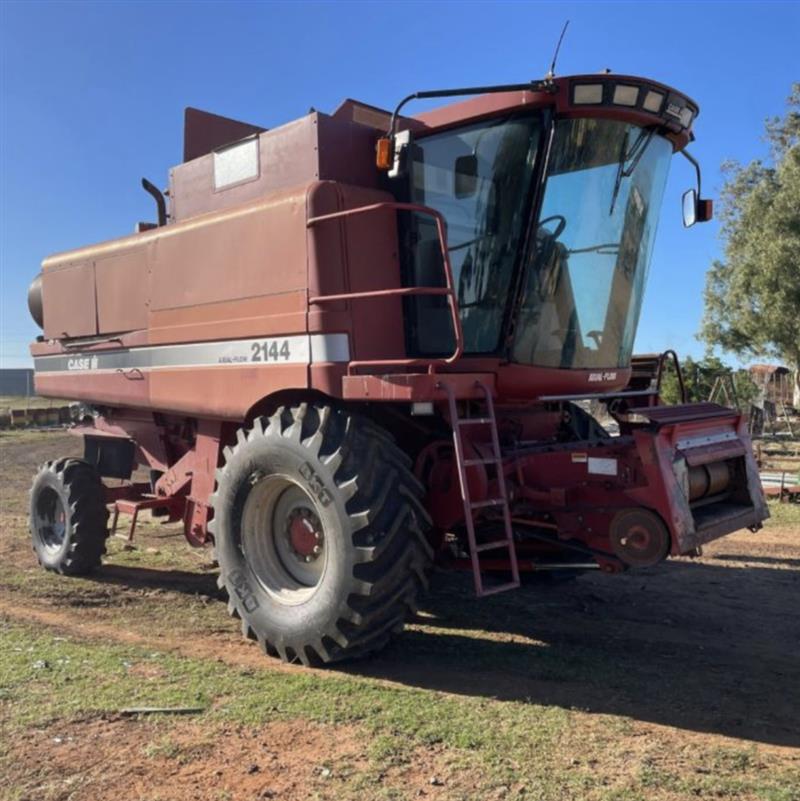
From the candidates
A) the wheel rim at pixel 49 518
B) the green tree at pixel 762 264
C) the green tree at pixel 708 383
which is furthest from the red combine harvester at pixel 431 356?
the green tree at pixel 762 264

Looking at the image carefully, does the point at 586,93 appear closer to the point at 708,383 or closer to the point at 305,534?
the point at 305,534

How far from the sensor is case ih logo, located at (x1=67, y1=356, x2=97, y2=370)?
733cm

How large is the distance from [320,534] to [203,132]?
3.73 metres

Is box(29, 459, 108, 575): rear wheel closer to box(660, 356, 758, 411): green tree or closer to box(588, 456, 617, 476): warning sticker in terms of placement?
box(588, 456, 617, 476): warning sticker

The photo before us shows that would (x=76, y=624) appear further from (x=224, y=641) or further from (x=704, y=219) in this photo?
(x=704, y=219)

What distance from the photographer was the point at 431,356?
5211 millimetres

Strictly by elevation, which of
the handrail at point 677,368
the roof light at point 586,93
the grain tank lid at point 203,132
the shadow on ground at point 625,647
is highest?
the grain tank lid at point 203,132

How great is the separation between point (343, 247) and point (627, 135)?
6.24 feet

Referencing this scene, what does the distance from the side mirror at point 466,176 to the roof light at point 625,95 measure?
2.92 ft

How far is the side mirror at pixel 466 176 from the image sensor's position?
5.07 meters

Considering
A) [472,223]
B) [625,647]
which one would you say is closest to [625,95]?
[472,223]

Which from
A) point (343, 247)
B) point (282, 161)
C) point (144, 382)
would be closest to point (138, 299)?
point (144, 382)

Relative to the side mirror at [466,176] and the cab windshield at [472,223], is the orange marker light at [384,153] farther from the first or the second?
the side mirror at [466,176]

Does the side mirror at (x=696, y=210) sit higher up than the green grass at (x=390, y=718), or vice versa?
the side mirror at (x=696, y=210)
